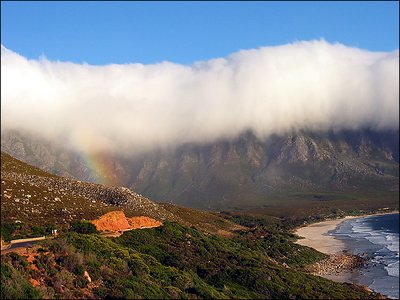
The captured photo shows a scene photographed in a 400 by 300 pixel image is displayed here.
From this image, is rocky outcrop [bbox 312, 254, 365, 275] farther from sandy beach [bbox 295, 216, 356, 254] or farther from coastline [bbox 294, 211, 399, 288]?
sandy beach [bbox 295, 216, 356, 254]

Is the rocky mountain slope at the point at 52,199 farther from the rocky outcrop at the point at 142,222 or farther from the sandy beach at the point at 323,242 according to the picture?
the sandy beach at the point at 323,242

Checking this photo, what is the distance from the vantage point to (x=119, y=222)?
84.3m

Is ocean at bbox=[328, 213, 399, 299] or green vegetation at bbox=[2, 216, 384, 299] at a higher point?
green vegetation at bbox=[2, 216, 384, 299]

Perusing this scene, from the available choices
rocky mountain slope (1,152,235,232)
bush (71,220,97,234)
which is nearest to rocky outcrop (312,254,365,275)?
rocky mountain slope (1,152,235,232)

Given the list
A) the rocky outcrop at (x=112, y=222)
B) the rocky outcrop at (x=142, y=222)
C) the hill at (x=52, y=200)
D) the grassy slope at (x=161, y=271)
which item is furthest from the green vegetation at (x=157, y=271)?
the hill at (x=52, y=200)

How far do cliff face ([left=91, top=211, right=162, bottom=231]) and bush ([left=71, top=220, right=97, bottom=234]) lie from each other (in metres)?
3.08

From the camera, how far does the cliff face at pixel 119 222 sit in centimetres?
8031

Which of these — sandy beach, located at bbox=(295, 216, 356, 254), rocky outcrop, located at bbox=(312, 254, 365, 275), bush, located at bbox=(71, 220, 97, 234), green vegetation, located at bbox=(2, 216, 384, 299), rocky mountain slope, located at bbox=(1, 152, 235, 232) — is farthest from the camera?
sandy beach, located at bbox=(295, 216, 356, 254)

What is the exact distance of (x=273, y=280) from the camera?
71.0 m

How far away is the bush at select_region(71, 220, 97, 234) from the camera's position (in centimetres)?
7281

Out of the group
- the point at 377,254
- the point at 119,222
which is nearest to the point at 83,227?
the point at 119,222

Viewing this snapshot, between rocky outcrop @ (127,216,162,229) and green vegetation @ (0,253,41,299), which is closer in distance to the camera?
green vegetation @ (0,253,41,299)

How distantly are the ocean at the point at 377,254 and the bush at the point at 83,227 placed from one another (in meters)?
46.6

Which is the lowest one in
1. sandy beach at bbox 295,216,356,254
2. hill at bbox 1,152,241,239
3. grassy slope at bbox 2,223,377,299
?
sandy beach at bbox 295,216,356,254
